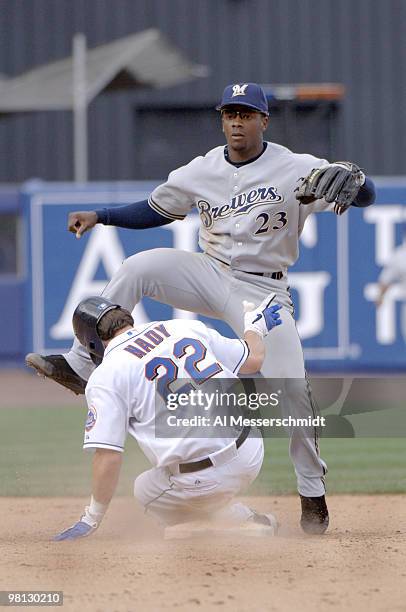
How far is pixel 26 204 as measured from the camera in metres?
12.6

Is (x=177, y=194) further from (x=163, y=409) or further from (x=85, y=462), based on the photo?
(x=85, y=462)

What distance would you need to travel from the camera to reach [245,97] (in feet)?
17.1

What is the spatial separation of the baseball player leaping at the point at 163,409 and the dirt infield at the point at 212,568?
219mm

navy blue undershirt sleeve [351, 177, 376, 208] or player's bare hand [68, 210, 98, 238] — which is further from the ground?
navy blue undershirt sleeve [351, 177, 376, 208]

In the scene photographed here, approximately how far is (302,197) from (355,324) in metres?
Result: 7.61

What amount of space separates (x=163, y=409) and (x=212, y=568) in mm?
693

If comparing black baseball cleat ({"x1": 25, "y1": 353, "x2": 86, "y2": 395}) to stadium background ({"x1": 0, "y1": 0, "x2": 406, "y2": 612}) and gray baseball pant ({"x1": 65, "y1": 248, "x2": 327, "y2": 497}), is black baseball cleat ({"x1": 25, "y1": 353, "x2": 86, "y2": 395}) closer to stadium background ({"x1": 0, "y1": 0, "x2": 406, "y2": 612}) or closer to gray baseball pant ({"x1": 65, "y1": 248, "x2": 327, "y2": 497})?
gray baseball pant ({"x1": 65, "y1": 248, "x2": 327, "y2": 497})

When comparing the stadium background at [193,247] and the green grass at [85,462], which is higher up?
the stadium background at [193,247]

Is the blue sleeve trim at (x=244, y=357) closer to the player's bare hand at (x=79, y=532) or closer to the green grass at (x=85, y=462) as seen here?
the player's bare hand at (x=79, y=532)

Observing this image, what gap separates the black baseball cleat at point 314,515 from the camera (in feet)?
17.5

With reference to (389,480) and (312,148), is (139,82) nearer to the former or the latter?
(312,148)

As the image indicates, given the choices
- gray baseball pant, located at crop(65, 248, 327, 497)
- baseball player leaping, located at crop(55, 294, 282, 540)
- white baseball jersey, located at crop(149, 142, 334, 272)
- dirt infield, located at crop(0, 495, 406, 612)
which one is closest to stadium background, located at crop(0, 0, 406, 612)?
dirt infield, located at crop(0, 495, 406, 612)

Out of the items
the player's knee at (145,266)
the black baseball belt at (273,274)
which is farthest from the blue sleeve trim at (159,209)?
the black baseball belt at (273,274)

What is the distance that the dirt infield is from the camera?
386 cm
